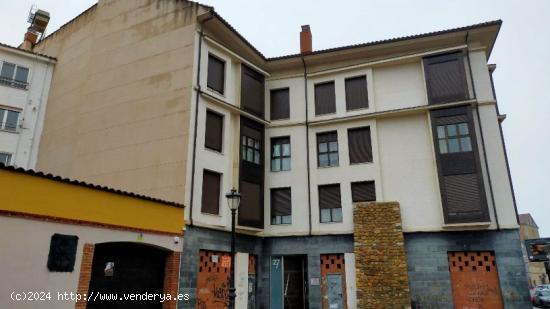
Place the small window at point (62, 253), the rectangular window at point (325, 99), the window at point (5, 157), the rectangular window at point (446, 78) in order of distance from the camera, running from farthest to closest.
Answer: the rectangular window at point (325, 99) → the window at point (5, 157) → the rectangular window at point (446, 78) → the small window at point (62, 253)

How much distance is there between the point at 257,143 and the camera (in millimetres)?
20172

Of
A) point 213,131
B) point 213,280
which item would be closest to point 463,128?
point 213,131

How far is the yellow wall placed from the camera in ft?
32.0

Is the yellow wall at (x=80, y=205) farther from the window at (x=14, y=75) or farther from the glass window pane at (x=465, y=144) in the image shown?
the window at (x=14, y=75)

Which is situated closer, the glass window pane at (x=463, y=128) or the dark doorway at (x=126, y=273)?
the dark doorway at (x=126, y=273)

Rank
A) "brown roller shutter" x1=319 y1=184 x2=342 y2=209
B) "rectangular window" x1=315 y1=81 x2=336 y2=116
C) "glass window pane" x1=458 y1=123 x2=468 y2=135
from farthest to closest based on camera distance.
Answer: "rectangular window" x1=315 y1=81 x2=336 y2=116 < "brown roller shutter" x1=319 y1=184 x2=342 y2=209 < "glass window pane" x1=458 y1=123 x2=468 y2=135

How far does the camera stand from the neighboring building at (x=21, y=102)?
68.6ft

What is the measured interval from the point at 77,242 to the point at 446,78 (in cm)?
1659

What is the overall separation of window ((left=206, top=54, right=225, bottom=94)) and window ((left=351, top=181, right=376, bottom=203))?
7.77 meters

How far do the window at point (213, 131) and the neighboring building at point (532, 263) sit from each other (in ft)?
197

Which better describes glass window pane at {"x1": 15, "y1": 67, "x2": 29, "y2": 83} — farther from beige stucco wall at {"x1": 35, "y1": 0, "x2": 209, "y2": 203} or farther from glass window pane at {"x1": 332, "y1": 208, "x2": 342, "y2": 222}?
glass window pane at {"x1": 332, "y1": 208, "x2": 342, "y2": 222}

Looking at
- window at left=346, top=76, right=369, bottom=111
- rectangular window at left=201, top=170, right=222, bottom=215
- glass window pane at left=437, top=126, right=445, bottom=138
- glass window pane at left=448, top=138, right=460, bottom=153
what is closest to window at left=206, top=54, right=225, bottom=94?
rectangular window at left=201, top=170, right=222, bottom=215

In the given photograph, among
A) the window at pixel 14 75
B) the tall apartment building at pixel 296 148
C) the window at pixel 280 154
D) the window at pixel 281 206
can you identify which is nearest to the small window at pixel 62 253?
the tall apartment building at pixel 296 148

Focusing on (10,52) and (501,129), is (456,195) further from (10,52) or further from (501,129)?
(10,52)
